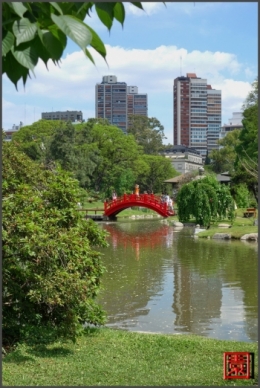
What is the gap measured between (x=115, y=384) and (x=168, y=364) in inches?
23.8

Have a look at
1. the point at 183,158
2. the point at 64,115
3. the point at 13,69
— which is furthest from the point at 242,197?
the point at 13,69

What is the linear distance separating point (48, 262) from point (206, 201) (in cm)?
1341

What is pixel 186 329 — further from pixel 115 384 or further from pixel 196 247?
pixel 196 247

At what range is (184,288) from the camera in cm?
809

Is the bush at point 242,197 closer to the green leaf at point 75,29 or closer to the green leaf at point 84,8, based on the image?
the green leaf at point 84,8

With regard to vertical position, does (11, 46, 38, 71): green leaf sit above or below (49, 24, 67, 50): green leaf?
below

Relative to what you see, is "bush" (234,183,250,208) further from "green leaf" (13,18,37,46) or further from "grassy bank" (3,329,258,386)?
"green leaf" (13,18,37,46)

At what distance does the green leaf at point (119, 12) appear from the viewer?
127 cm

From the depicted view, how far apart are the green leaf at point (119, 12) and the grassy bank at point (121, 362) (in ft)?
7.49

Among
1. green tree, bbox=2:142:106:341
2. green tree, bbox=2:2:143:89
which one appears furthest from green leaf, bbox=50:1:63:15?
green tree, bbox=2:142:106:341

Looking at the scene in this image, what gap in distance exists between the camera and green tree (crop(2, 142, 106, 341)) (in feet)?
13.1

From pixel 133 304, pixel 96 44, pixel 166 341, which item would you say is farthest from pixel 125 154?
pixel 96 44

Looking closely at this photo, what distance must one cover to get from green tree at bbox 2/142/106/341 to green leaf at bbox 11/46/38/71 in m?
2.86

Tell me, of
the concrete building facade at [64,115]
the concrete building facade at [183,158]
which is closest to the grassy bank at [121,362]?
the concrete building facade at [64,115]
